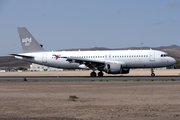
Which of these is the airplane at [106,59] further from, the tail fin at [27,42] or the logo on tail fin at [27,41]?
the logo on tail fin at [27,41]

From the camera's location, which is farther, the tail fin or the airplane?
the tail fin

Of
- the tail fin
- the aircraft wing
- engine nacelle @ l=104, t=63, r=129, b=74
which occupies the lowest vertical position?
engine nacelle @ l=104, t=63, r=129, b=74

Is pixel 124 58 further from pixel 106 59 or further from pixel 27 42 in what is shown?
pixel 27 42

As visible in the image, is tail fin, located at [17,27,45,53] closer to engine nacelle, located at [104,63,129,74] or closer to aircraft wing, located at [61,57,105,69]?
aircraft wing, located at [61,57,105,69]

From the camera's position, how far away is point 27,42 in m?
48.0

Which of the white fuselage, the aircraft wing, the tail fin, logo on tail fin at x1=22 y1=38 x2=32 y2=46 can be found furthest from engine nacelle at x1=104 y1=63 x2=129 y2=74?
logo on tail fin at x1=22 y1=38 x2=32 y2=46

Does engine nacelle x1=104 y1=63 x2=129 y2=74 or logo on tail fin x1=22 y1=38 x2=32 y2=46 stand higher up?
logo on tail fin x1=22 y1=38 x2=32 y2=46

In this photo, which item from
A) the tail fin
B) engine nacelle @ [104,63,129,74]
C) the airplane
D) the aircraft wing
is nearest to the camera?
engine nacelle @ [104,63,129,74]

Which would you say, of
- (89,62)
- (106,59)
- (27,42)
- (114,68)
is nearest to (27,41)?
(27,42)

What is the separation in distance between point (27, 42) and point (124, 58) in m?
17.5

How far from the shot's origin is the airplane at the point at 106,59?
4228cm

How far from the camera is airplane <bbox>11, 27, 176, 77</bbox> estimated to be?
4228cm

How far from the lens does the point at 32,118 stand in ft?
35.9

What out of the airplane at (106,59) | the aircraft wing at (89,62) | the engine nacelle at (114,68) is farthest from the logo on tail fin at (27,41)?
the engine nacelle at (114,68)
